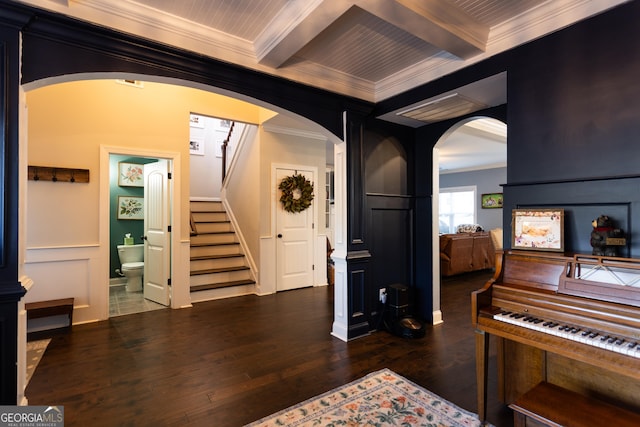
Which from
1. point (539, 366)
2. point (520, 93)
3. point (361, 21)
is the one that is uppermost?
point (361, 21)

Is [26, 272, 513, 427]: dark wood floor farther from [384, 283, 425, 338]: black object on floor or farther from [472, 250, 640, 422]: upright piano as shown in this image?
[472, 250, 640, 422]: upright piano

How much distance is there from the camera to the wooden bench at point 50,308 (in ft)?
10.6

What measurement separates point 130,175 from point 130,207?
58 cm

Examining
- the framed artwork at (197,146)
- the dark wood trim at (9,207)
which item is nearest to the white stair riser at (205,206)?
the framed artwork at (197,146)

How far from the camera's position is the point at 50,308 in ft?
10.8

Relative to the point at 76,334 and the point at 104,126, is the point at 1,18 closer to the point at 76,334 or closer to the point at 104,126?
the point at 104,126

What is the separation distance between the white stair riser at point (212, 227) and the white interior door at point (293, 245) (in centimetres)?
126

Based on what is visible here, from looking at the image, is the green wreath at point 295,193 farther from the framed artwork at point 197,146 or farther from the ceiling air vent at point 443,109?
the framed artwork at point 197,146

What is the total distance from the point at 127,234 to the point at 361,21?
5347mm

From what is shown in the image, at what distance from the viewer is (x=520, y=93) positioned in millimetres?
2189

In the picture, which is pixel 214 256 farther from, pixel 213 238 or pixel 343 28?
pixel 343 28

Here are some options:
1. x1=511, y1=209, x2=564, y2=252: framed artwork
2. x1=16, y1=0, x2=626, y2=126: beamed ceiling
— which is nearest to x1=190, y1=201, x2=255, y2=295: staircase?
x1=16, y1=0, x2=626, y2=126: beamed ceiling

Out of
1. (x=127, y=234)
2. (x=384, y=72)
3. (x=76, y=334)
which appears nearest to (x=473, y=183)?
(x=384, y=72)

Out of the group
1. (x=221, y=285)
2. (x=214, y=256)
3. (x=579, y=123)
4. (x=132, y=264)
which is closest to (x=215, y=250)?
(x=214, y=256)
